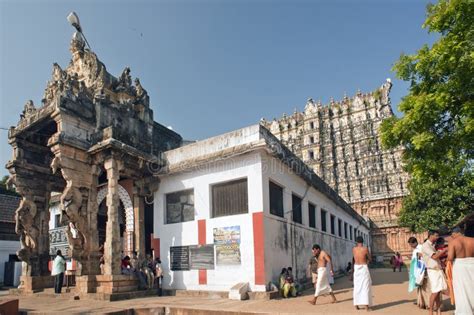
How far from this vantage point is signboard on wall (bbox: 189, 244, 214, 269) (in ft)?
37.6

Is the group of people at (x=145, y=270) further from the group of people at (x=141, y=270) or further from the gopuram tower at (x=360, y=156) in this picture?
the gopuram tower at (x=360, y=156)

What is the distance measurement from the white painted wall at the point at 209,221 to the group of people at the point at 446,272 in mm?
4332

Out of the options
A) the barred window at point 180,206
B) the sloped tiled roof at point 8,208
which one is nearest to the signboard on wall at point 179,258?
the barred window at point 180,206

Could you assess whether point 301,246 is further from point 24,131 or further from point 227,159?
point 24,131

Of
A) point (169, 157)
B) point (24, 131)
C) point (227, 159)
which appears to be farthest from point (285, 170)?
point (24, 131)

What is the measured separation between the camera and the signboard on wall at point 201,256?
11461 millimetres

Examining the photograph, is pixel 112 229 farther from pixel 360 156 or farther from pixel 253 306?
pixel 360 156

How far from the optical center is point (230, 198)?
37.9 feet

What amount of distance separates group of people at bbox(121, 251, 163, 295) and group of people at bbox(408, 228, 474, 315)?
26.2ft

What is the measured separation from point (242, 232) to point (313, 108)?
4318cm

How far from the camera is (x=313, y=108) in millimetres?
51500

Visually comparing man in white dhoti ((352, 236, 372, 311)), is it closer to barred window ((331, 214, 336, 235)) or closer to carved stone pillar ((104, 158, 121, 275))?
carved stone pillar ((104, 158, 121, 275))

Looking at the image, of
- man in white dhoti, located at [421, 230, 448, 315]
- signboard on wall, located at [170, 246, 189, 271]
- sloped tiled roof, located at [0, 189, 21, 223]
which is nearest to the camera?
man in white dhoti, located at [421, 230, 448, 315]

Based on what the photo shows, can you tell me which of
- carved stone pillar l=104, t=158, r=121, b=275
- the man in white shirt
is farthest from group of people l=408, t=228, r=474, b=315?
the man in white shirt
